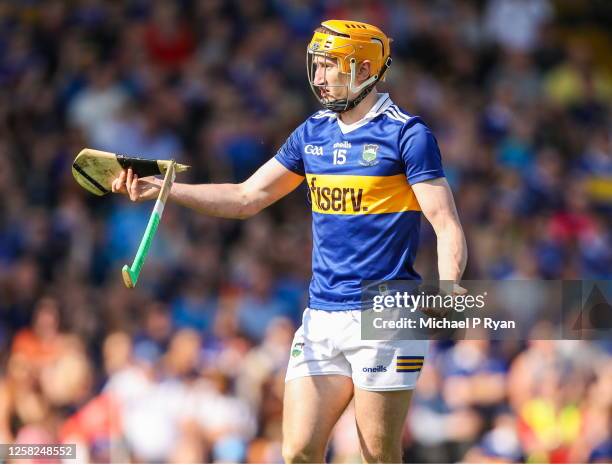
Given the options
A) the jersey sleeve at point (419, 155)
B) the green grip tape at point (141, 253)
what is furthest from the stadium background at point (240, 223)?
the jersey sleeve at point (419, 155)

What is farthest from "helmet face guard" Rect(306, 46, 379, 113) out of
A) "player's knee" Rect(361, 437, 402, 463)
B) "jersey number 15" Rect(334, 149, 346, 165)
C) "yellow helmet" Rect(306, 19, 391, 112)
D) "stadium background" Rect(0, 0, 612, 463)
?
"stadium background" Rect(0, 0, 612, 463)

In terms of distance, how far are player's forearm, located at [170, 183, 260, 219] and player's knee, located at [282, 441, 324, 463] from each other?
1084mm

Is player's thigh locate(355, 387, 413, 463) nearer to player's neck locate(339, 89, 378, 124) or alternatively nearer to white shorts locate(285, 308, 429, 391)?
white shorts locate(285, 308, 429, 391)

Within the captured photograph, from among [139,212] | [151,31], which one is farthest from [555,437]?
[151,31]

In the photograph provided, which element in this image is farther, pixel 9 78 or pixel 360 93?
pixel 9 78

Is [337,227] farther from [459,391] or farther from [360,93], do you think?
[459,391]

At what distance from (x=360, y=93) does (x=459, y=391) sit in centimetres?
428

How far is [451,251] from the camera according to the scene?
211 inches

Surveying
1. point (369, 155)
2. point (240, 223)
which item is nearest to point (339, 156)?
point (369, 155)

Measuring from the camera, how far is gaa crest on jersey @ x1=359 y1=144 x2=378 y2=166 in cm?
553

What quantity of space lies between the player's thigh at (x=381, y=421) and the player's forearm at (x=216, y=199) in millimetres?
1013

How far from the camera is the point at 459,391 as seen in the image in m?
9.46

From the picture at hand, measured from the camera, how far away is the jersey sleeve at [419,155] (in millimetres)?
5422

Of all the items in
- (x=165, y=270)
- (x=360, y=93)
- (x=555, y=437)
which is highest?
(x=360, y=93)
